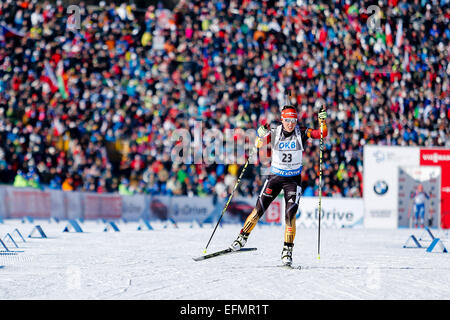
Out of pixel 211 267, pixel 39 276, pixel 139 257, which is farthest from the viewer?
pixel 139 257

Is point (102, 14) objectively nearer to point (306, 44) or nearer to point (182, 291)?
point (306, 44)

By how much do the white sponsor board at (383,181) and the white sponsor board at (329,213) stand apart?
60 centimetres

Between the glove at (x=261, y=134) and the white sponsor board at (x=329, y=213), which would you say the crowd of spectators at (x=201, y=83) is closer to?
the white sponsor board at (x=329, y=213)

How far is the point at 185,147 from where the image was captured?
→ 75.4ft

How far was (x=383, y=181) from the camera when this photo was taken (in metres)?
23.3

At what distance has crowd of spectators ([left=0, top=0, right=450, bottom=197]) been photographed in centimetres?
2256

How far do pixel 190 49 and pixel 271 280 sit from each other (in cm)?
2034

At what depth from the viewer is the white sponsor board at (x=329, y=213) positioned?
22.4 m

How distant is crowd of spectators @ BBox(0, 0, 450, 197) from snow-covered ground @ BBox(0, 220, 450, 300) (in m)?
10.7

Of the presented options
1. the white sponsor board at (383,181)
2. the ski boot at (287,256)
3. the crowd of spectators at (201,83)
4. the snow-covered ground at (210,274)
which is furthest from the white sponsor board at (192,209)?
the ski boot at (287,256)

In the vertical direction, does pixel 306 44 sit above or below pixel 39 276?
above

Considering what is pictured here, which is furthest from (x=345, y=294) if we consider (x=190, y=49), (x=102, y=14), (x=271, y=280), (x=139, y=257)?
(x=102, y=14)

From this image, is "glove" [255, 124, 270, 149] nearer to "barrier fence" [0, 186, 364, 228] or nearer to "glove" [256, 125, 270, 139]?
"glove" [256, 125, 270, 139]

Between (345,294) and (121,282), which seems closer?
(345,294)
